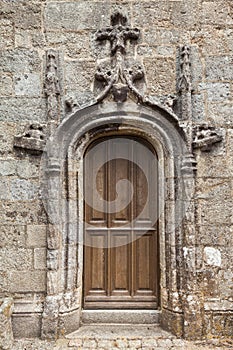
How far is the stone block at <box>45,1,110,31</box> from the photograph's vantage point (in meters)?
3.74

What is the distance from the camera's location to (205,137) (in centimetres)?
358

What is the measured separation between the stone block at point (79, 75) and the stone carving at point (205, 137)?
1.29 meters

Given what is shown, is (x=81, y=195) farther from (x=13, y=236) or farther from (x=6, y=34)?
(x=6, y=34)

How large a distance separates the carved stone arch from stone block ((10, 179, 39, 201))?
0.46 feet

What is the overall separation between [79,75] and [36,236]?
1810 mm

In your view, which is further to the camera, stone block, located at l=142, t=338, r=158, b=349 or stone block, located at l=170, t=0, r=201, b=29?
stone block, located at l=170, t=0, r=201, b=29

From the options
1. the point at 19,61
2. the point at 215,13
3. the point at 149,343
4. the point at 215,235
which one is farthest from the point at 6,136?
the point at 215,13

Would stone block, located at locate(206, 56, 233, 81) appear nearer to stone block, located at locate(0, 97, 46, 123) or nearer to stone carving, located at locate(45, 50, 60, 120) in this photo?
stone carving, located at locate(45, 50, 60, 120)

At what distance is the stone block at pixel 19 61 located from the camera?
3705 millimetres

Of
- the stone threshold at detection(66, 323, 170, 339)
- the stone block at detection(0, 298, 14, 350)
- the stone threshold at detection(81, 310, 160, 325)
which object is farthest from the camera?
the stone threshold at detection(81, 310, 160, 325)

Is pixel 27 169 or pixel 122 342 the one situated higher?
pixel 27 169

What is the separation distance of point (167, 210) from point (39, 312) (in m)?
1.69

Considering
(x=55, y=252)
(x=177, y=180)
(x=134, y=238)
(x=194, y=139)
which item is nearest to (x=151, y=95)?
(x=194, y=139)

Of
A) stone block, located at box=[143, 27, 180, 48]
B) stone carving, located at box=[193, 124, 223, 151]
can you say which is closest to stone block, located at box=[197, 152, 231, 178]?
stone carving, located at box=[193, 124, 223, 151]
